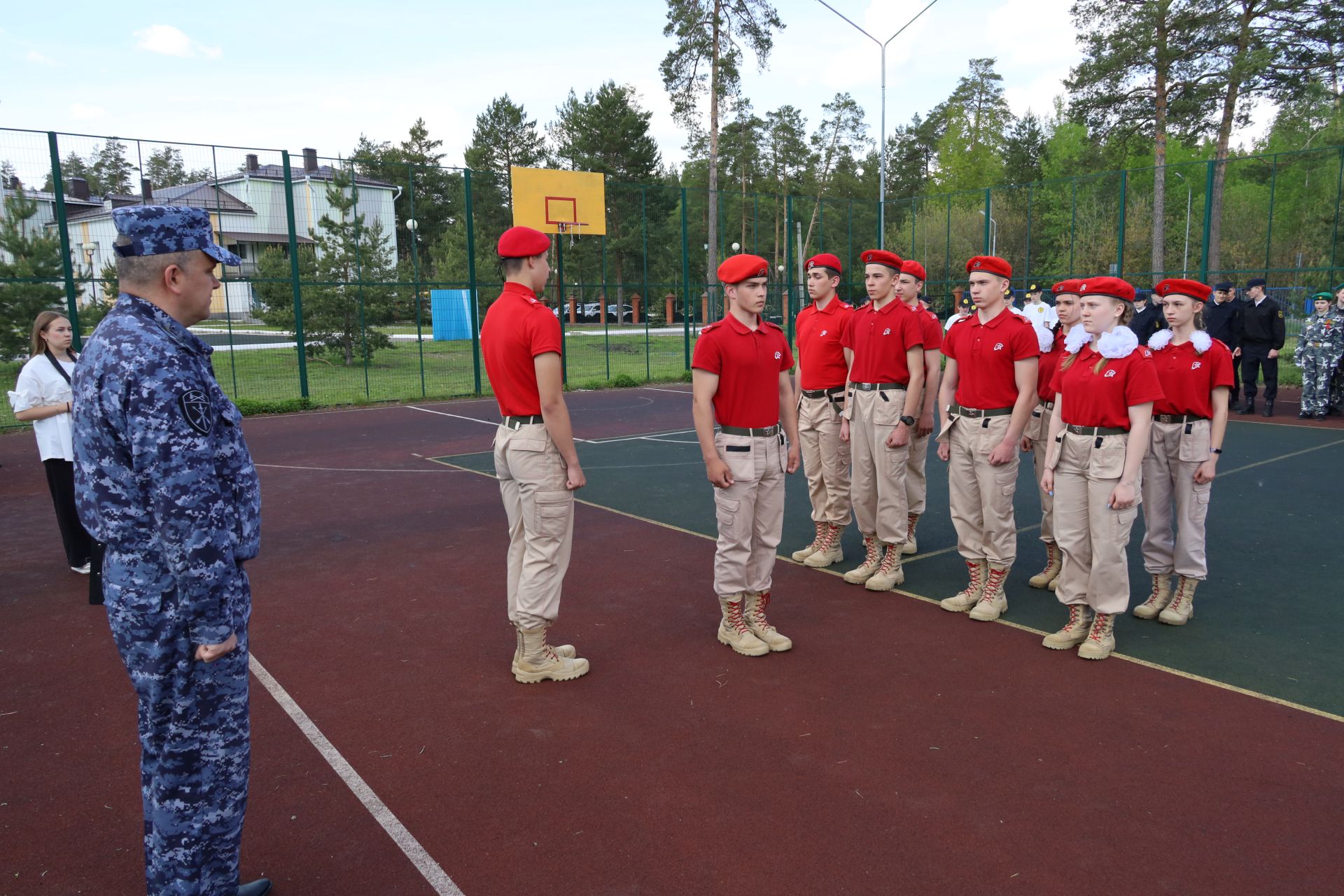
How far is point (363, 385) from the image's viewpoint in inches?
845

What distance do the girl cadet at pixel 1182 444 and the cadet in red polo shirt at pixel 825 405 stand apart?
2.02 m

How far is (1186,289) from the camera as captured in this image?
5.24 meters

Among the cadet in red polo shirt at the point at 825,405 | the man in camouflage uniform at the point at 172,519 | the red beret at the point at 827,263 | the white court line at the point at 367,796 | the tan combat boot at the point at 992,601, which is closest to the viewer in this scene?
the man in camouflage uniform at the point at 172,519

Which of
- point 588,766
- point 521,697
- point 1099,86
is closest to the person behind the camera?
point 588,766

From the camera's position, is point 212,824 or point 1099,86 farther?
point 1099,86

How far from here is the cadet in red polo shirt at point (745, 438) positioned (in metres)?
4.82

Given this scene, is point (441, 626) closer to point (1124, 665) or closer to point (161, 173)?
point (1124, 665)

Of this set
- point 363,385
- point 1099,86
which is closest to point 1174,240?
point 1099,86

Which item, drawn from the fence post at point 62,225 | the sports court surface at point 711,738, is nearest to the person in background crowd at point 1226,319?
the sports court surface at point 711,738

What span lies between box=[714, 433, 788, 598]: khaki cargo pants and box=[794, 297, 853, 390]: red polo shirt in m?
1.66

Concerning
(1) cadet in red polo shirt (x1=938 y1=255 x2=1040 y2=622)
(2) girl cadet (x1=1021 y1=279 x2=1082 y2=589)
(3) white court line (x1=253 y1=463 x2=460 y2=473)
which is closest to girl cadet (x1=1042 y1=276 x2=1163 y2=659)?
(1) cadet in red polo shirt (x1=938 y1=255 x2=1040 y2=622)

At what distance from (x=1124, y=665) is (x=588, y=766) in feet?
9.70

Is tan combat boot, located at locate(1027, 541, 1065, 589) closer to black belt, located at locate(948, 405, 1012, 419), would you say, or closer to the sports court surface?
the sports court surface

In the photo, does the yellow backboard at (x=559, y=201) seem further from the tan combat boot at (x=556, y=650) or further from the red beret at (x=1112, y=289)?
the red beret at (x=1112, y=289)
